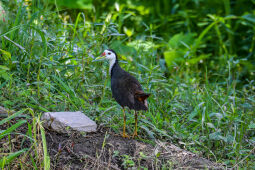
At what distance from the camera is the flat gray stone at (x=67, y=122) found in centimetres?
342

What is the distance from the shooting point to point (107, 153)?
325 centimetres

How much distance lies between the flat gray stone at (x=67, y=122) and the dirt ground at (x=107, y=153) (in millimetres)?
55

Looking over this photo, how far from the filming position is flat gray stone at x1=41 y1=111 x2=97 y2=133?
3424 mm

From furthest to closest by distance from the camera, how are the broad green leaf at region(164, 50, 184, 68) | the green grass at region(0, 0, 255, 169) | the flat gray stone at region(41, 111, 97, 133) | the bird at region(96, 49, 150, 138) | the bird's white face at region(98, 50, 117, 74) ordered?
1. the broad green leaf at region(164, 50, 184, 68)
2. the bird's white face at region(98, 50, 117, 74)
3. the green grass at region(0, 0, 255, 169)
4. the bird at region(96, 49, 150, 138)
5. the flat gray stone at region(41, 111, 97, 133)

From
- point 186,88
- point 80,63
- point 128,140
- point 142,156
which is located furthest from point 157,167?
point 186,88

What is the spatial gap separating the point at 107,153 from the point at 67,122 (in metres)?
0.47

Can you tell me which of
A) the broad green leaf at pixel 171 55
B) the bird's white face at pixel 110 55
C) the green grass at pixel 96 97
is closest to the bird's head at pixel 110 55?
the bird's white face at pixel 110 55

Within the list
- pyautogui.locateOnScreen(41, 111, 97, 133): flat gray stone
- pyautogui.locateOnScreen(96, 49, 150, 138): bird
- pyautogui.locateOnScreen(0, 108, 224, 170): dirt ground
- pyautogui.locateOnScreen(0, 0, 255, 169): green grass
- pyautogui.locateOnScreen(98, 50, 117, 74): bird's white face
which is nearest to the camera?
pyautogui.locateOnScreen(0, 108, 224, 170): dirt ground

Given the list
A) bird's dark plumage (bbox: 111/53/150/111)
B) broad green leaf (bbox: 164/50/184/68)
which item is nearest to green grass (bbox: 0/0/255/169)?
bird's dark plumage (bbox: 111/53/150/111)

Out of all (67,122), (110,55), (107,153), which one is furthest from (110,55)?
(107,153)

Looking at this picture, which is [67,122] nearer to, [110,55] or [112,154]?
[112,154]

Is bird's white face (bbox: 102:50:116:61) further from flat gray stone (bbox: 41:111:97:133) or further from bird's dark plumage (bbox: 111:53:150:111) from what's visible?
flat gray stone (bbox: 41:111:97:133)

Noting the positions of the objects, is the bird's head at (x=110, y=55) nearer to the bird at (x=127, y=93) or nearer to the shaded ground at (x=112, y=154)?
the bird at (x=127, y=93)

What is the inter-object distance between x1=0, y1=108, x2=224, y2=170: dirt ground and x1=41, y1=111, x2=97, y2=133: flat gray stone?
5 centimetres
